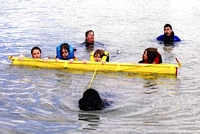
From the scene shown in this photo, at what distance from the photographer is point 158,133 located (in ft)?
22.8

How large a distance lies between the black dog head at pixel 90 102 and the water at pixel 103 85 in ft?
0.41

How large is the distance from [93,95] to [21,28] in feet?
38.5

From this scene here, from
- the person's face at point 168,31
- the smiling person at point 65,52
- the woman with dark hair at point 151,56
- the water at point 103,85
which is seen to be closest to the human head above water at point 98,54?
the water at point 103,85

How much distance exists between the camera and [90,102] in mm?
7711

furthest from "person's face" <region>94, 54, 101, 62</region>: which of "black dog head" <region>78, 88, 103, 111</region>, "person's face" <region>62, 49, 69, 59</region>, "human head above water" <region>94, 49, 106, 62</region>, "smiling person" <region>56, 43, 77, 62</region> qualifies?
"black dog head" <region>78, 88, 103, 111</region>

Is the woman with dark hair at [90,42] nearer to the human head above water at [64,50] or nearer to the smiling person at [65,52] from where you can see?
the smiling person at [65,52]

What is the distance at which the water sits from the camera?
290 inches

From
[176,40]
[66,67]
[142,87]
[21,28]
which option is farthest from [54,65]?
[21,28]

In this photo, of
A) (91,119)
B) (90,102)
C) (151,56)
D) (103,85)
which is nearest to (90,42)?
(151,56)

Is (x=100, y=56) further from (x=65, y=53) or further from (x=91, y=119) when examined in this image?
(x=91, y=119)

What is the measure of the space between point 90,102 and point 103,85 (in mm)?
2323

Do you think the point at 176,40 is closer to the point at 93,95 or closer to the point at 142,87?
the point at 142,87

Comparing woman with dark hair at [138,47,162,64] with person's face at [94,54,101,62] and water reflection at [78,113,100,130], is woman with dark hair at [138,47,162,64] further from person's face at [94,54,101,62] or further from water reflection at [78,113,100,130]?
water reflection at [78,113,100,130]

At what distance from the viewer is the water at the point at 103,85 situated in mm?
7363
